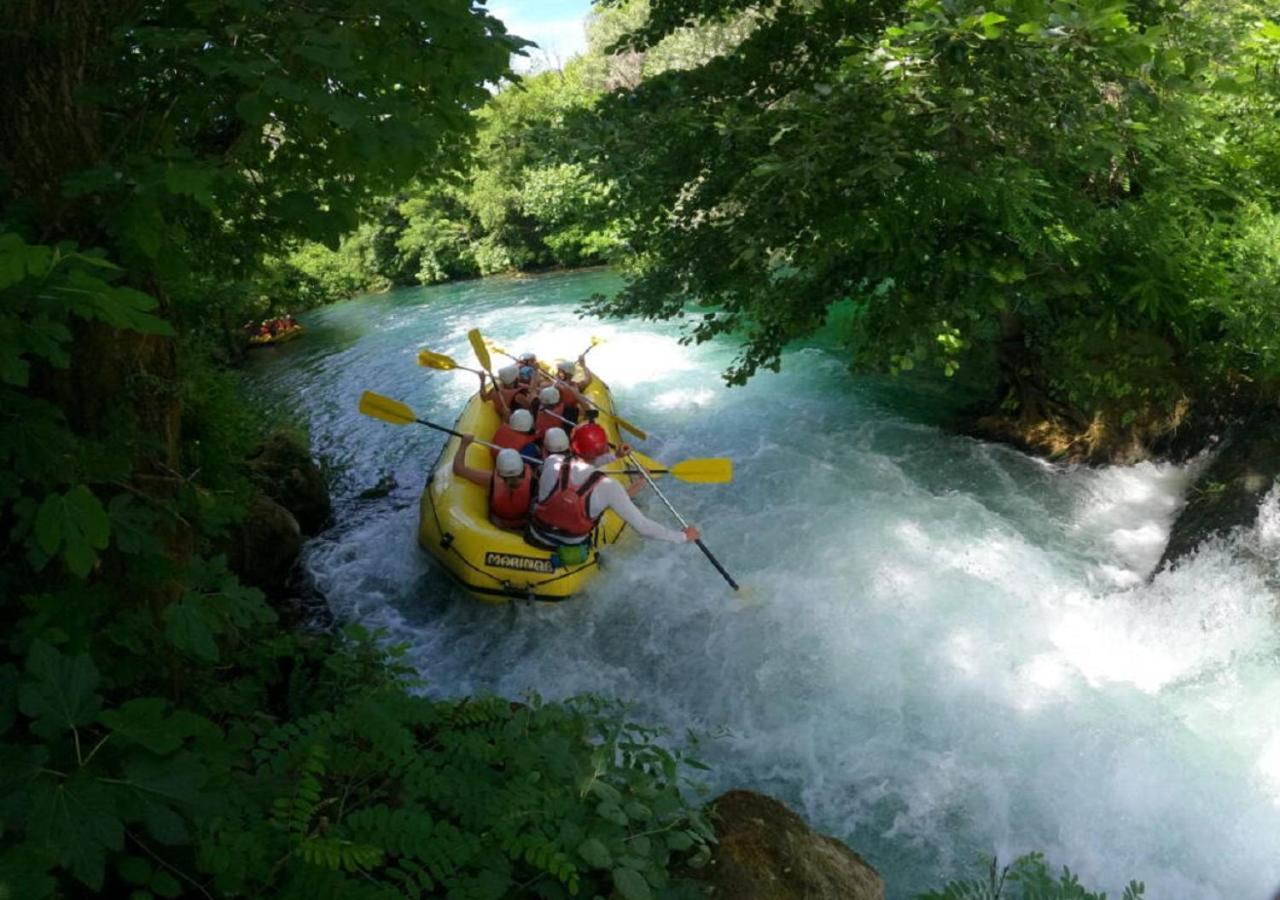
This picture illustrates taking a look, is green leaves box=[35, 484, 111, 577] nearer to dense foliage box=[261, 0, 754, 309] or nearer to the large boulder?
the large boulder

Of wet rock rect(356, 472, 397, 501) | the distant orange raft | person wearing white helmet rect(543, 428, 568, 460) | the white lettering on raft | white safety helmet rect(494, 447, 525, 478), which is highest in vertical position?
person wearing white helmet rect(543, 428, 568, 460)

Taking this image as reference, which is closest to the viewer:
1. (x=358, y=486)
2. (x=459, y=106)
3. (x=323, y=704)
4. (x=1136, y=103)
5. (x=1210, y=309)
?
(x=459, y=106)

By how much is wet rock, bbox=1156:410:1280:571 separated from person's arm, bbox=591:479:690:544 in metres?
3.31

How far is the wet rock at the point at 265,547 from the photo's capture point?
18.9ft

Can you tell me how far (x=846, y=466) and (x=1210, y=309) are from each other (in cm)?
299

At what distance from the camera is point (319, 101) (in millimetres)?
1681

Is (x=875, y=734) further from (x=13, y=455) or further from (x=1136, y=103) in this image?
(x=13, y=455)

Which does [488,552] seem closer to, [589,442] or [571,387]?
[589,442]

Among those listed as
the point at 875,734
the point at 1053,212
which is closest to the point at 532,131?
the point at 1053,212

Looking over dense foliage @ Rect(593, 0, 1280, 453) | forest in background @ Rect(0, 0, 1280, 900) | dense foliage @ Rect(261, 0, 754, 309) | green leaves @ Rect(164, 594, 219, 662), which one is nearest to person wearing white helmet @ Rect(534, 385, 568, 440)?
dense foliage @ Rect(593, 0, 1280, 453)

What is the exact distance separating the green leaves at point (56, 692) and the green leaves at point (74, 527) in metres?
0.18

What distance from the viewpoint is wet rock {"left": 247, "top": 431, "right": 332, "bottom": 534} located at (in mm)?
7020

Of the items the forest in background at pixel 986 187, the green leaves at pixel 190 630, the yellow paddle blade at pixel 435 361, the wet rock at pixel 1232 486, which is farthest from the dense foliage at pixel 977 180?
the green leaves at pixel 190 630

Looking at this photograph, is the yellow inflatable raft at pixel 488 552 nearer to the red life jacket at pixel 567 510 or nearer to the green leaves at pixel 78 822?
the red life jacket at pixel 567 510
